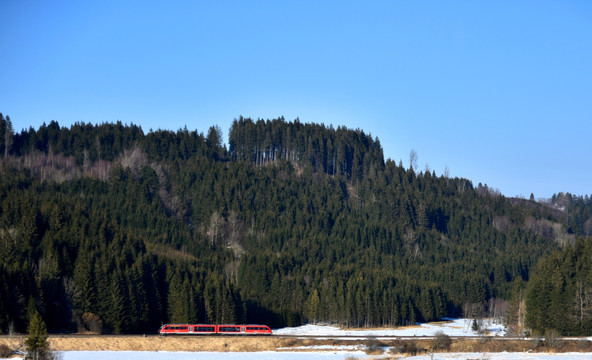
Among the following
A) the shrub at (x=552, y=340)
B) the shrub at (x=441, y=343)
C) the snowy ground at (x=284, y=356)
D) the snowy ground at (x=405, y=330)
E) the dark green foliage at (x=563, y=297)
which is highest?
the dark green foliage at (x=563, y=297)

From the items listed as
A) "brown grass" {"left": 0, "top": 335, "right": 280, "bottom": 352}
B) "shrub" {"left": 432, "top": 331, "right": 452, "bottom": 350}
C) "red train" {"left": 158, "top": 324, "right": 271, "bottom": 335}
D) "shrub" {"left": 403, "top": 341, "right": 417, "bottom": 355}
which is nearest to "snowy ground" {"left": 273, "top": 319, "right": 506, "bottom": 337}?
"red train" {"left": 158, "top": 324, "right": 271, "bottom": 335}

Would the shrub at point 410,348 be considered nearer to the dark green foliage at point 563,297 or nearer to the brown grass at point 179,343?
the brown grass at point 179,343

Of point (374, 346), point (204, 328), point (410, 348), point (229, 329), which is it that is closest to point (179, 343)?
point (204, 328)

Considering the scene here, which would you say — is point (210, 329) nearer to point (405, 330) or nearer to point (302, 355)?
point (302, 355)

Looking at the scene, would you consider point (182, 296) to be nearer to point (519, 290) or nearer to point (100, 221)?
point (100, 221)

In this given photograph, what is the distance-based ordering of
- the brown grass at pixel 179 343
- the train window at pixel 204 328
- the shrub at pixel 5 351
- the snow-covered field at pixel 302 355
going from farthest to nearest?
the train window at pixel 204 328 < the brown grass at pixel 179 343 < the shrub at pixel 5 351 < the snow-covered field at pixel 302 355

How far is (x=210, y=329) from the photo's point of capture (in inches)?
4651

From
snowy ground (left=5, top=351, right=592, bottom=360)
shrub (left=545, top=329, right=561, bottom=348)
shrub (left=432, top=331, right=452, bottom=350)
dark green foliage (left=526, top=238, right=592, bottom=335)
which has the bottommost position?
snowy ground (left=5, top=351, right=592, bottom=360)

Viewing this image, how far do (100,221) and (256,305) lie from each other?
135 ft

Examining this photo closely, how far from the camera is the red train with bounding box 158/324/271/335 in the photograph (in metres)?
113

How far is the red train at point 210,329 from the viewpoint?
113m

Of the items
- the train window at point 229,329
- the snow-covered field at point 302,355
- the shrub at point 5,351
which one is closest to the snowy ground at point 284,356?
the snow-covered field at point 302,355

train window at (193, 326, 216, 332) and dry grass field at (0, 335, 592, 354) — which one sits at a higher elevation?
train window at (193, 326, 216, 332)

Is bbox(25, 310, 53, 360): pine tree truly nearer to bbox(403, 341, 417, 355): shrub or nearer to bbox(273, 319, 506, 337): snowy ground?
bbox(403, 341, 417, 355): shrub
